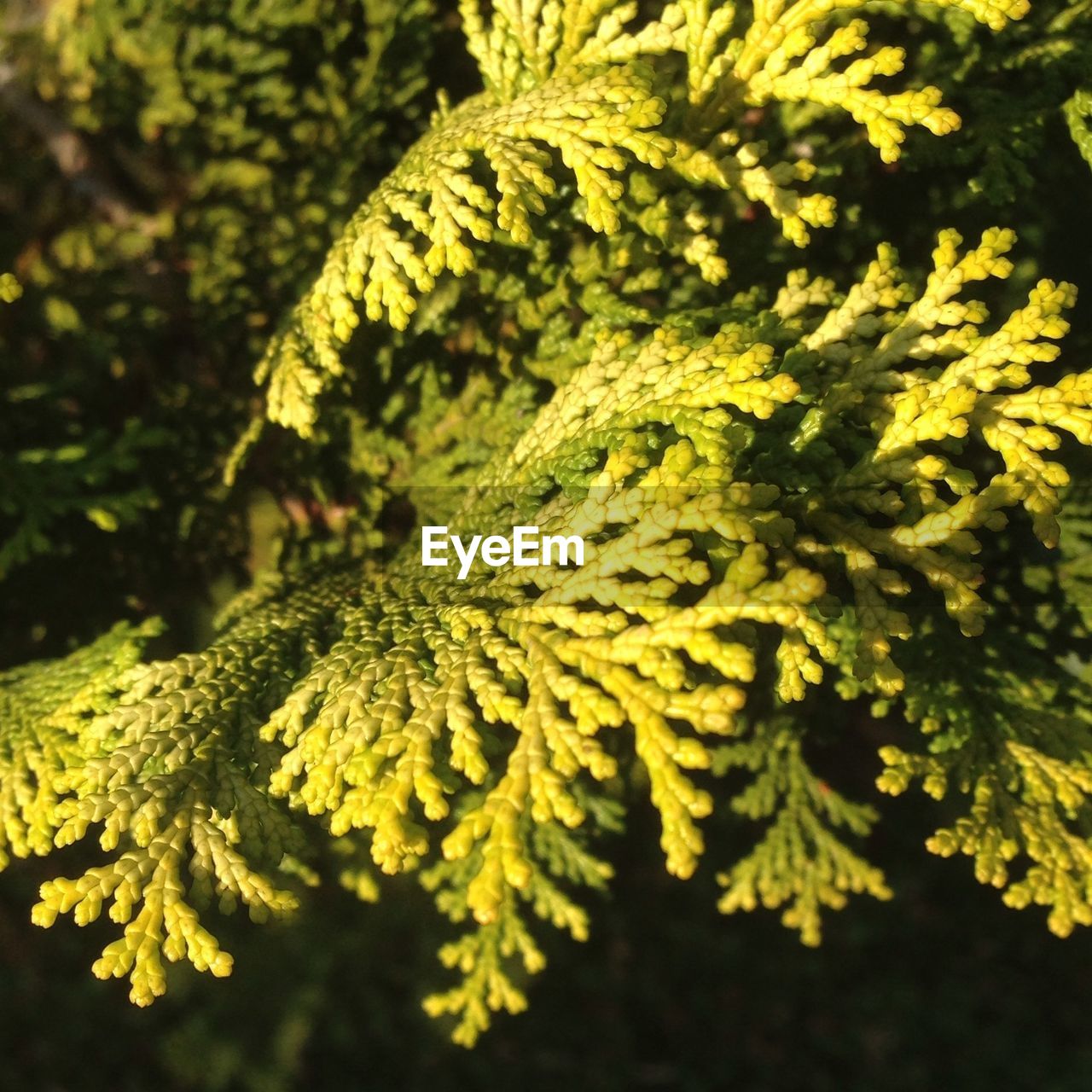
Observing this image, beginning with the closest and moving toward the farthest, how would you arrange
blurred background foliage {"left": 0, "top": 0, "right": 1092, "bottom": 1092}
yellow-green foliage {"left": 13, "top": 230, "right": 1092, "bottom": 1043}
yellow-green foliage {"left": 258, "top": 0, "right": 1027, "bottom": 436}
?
yellow-green foliage {"left": 13, "top": 230, "right": 1092, "bottom": 1043} < yellow-green foliage {"left": 258, "top": 0, "right": 1027, "bottom": 436} < blurred background foliage {"left": 0, "top": 0, "right": 1092, "bottom": 1092}

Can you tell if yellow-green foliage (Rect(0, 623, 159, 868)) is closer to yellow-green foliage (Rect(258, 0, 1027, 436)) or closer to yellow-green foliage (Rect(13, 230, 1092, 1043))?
yellow-green foliage (Rect(13, 230, 1092, 1043))

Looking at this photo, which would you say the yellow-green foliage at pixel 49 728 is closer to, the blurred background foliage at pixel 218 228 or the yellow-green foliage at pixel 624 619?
the yellow-green foliage at pixel 624 619

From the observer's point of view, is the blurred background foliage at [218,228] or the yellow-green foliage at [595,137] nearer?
the yellow-green foliage at [595,137]

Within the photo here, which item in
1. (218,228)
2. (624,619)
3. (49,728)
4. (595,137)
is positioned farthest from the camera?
(218,228)

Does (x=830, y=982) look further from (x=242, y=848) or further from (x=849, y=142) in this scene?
(x=849, y=142)

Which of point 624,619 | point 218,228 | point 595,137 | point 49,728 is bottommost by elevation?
point 624,619

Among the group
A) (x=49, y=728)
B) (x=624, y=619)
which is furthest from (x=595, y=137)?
(x=49, y=728)

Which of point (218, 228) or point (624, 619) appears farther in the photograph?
point (218, 228)

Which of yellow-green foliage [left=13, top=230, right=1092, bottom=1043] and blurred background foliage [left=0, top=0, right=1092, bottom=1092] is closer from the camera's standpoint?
yellow-green foliage [left=13, top=230, right=1092, bottom=1043]

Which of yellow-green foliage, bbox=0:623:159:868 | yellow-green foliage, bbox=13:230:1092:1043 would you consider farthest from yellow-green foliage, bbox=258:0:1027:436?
yellow-green foliage, bbox=0:623:159:868

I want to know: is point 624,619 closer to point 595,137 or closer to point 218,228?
point 595,137

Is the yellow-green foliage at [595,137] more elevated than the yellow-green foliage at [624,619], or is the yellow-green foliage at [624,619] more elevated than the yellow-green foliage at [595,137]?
the yellow-green foliage at [595,137]

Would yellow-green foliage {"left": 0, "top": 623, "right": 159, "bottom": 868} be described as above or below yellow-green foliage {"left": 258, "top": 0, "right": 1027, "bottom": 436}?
below

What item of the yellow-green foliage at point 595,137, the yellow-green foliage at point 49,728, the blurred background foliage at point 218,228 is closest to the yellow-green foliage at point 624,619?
the yellow-green foliage at point 49,728
